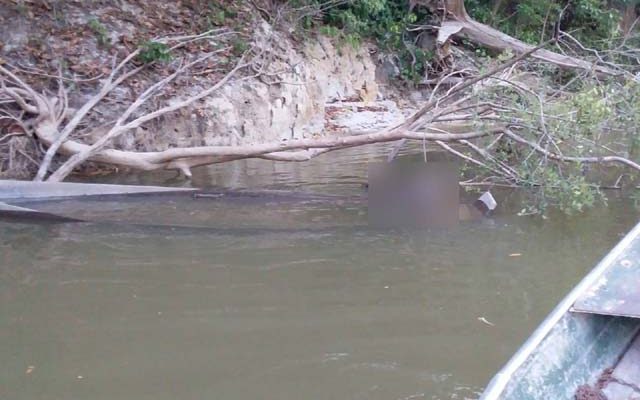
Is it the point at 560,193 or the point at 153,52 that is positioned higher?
the point at 153,52

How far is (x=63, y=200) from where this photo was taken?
8.56 meters

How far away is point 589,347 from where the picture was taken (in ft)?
11.6

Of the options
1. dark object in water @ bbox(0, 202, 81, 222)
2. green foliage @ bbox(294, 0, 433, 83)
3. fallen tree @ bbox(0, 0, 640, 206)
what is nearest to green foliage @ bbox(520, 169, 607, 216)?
fallen tree @ bbox(0, 0, 640, 206)

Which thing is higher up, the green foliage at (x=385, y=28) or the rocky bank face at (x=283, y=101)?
the green foliage at (x=385, y=28)

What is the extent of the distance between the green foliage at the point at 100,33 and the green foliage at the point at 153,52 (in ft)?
1.93

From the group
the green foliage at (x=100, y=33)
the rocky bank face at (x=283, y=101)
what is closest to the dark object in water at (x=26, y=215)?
the rocky bank face at (x=283, y=101)

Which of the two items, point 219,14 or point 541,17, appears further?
point 541,17

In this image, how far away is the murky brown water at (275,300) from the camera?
180 inches

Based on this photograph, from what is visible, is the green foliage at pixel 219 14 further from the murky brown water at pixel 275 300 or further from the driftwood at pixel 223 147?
the murky brown water at pixel 275 300

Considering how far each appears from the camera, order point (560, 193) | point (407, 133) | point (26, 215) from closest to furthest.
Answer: point (560, 193)
point (26, 215)
point (407, 133)

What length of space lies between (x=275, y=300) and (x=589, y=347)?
2.65 metres

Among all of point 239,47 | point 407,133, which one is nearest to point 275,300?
point 407,133

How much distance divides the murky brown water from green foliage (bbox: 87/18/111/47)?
3.82 metres

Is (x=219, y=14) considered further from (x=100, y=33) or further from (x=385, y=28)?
(x=385, y=28)
